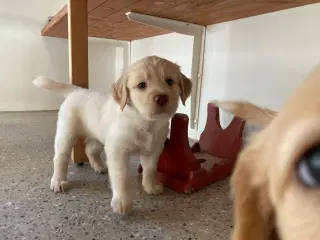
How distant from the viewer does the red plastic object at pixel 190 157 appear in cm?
109

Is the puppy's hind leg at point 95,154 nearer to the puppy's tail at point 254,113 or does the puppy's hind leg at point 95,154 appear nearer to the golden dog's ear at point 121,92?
the golden dog's ear at point 121,92

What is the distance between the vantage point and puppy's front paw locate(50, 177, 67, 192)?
104 centimetres

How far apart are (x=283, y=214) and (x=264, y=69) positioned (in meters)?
1.17

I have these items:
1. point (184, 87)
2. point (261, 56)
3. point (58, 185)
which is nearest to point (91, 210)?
point (58, 185)

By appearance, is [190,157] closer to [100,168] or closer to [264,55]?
[100,168]

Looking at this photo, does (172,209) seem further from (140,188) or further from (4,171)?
(4,171)

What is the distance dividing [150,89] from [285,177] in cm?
76

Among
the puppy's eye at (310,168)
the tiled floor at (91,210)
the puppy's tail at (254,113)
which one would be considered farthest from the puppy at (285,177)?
the tiled floor at (91,210)

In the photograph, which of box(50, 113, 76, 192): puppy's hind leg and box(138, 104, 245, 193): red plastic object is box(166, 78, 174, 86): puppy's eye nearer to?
box(138, 104, 245, 193): red plastic object

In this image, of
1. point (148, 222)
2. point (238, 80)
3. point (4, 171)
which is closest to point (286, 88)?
point (238, 80)

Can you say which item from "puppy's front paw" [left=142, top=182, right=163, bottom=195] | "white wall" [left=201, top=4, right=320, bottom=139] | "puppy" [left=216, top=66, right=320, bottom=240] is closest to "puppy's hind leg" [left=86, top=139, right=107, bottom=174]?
"puppy's front paw" [left=142, top=182, right=163, bottom=195]

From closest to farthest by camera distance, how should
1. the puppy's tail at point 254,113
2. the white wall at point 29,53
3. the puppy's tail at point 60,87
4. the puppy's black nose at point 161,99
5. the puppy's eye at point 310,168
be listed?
1. the puppy's eye at point 310,168
2. the puppy's tail at point 254,113
3. the puppy's black nose at point 161,99
4. the puppy's tail at point 60,87
5. the white wall at point 29,53

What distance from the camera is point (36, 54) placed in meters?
2.74

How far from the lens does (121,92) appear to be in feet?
3.37
